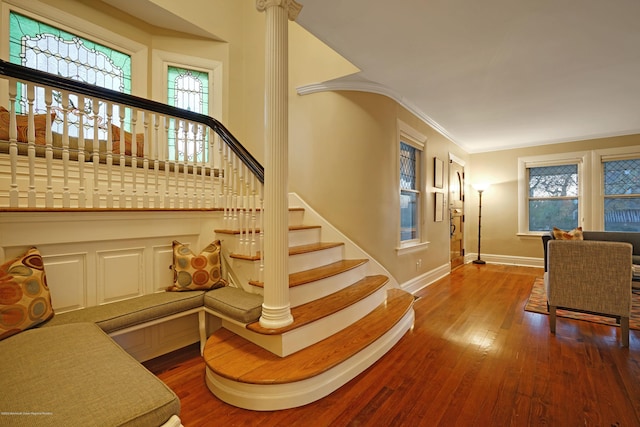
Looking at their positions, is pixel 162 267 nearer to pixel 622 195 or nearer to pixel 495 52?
pixel 495 52

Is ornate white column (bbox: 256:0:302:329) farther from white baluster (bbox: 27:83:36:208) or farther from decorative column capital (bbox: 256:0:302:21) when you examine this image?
white baluster (bbox: 27:83:36:208)

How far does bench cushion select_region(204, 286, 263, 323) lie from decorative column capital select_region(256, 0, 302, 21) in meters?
1.97

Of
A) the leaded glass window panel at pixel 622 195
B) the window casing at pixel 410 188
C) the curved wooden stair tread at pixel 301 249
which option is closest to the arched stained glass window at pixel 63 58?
the curved wooden stair tread at pixel 301 249

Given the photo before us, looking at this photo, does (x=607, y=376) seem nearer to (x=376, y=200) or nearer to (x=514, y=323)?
(x=514, y=323)

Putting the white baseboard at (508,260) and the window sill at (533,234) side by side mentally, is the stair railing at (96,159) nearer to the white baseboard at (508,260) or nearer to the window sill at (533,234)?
the white baseboard at (508,260)

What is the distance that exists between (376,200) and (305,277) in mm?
1386

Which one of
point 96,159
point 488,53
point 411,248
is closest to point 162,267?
point 96,159

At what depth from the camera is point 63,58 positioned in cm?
279

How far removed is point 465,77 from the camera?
2.87m

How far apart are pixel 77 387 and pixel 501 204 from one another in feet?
22.2

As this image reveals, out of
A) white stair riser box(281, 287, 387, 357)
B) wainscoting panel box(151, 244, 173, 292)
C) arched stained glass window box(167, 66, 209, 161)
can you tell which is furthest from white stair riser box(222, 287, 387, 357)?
arched stained glass window box(167, 66, 209, 161)

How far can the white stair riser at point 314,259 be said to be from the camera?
8.03ft

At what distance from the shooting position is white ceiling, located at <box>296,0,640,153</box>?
6.28 feet

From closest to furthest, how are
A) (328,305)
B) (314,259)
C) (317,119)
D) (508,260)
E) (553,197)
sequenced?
1. (328,305)
2. (314,259)
3. (317,119)
4. (553,197)
5. (508,260)
